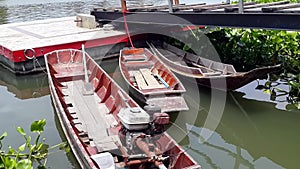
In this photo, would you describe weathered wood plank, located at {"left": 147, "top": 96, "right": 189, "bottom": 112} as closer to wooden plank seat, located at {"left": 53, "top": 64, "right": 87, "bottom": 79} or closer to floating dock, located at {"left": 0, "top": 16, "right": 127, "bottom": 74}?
wooden plank seat, located at {"left": 53, "top": 64, "right": 87, "bottom": 79}

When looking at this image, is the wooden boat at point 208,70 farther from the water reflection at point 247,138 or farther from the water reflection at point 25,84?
the water reflection at point 25,84

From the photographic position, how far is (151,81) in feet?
23.8

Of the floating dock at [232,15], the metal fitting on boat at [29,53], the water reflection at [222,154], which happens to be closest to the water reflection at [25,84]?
the metal fitting on boat at [29,53]

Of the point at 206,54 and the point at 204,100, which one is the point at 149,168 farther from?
the point at 206,54

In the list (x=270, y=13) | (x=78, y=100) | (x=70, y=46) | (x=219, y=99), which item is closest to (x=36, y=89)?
(x=70, y=46)

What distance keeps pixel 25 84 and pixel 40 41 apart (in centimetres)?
186

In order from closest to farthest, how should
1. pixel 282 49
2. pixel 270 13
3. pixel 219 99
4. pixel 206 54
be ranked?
pixel 270 13
pixel 219 99
pixel 282 49
pixel 206 54

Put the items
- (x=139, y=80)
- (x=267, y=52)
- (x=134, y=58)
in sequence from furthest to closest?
(x=134, y=58) < (x=267, y=52) < (x=139, y=80)

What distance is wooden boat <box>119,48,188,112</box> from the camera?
6166 millimetres

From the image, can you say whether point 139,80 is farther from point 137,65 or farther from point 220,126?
point 220,126

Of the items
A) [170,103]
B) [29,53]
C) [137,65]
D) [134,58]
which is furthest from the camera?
[29,53]

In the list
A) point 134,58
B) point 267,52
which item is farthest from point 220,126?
point 134,58

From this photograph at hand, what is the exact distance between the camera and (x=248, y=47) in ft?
27.9

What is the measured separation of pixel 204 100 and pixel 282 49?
2.22 metres
